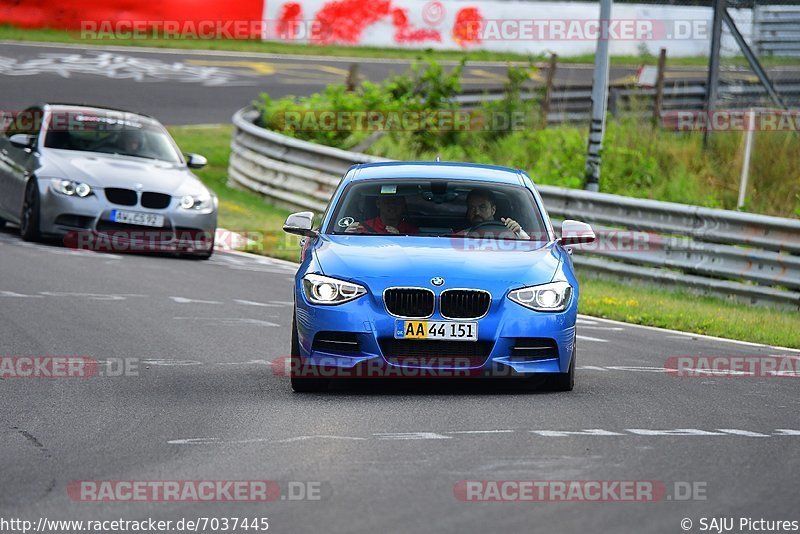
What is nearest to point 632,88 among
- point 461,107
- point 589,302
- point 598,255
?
point 461,107

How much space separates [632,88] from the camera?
29.4 m

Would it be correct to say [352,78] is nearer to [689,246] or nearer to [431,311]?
[689,246]

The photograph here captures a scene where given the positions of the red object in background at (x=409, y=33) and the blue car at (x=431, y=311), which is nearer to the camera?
the blue car at (x=431, y=311)

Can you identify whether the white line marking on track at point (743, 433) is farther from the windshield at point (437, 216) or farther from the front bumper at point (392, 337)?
the windshield at point (437, 216)

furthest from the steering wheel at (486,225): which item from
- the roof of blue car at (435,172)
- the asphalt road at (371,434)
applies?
the asphalt road at (371,434)

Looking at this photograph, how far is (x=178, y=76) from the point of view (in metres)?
35.0

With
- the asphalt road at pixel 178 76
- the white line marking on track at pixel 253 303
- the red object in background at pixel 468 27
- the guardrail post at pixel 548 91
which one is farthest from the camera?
the red object in background at pixel 468 27

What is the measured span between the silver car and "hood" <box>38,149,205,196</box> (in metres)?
0.01

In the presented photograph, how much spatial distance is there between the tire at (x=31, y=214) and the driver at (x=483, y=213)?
804 centimetres

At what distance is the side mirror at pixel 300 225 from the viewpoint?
33.4 ft

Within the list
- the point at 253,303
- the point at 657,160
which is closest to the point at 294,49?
the point at 657,160

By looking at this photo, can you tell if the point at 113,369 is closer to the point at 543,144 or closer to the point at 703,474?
the point at 703,474

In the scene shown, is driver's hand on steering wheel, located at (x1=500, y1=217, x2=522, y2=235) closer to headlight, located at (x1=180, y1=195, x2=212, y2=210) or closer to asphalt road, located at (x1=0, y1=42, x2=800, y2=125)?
headlight, located at (x1=180, y1=195, x2=212, y2=210)

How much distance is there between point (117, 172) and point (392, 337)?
8.97 m
